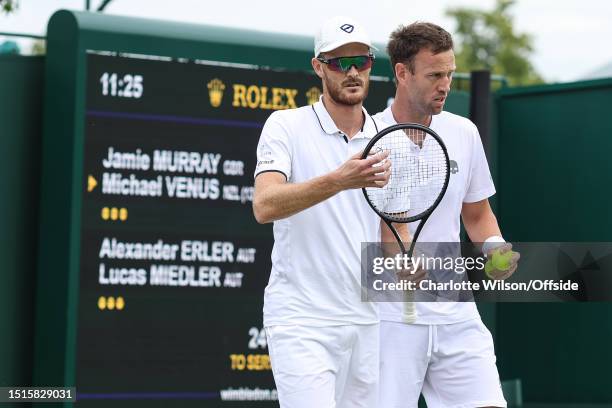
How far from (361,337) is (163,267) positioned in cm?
312

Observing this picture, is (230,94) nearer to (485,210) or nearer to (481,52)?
(485,210)

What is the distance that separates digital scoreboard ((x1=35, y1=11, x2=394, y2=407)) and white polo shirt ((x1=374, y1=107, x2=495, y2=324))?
262 cm

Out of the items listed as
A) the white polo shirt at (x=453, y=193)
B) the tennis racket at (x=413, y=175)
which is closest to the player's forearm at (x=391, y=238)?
the tennis racket at (x=413, y=175)

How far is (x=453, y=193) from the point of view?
5.43 metres

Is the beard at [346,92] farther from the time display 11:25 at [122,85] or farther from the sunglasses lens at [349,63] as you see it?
the time display 11:25 at [122,85]

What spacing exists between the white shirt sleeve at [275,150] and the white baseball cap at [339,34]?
328 mm

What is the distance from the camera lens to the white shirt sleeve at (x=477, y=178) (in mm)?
5543

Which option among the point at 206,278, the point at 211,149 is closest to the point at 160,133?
the point at 211,149

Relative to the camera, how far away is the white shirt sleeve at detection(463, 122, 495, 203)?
5543 mm

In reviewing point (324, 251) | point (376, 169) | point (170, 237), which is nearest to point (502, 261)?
point (324, 251)

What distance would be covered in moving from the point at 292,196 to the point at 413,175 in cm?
87


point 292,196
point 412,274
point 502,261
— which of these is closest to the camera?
point 292,196

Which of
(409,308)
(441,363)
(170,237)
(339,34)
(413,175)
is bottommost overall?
(441,363)

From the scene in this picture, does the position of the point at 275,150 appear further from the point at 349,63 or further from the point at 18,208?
the point at 18,208
